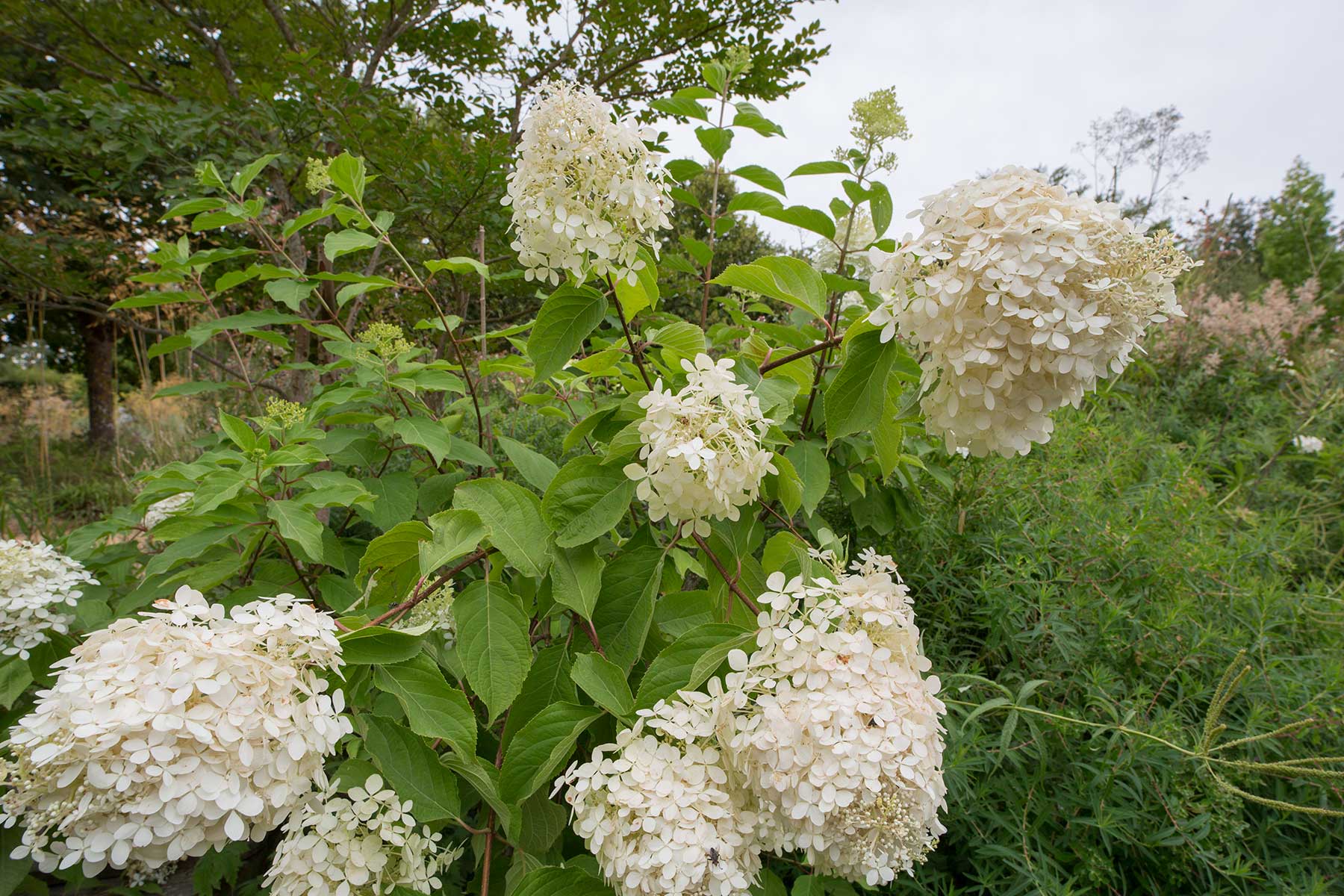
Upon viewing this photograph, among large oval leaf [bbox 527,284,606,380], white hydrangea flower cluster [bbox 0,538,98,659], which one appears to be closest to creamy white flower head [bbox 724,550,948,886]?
large oval leaf [bbox 527,284,606,380]

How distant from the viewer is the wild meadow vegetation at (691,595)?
2.72 ft

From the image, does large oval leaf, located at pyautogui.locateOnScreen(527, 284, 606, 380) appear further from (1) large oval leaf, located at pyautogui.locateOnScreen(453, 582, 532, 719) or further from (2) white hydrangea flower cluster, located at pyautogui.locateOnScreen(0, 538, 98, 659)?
(2) white hydrangea flower cluster, located at pyautogui.locateOnScreen(0, 538, 98, 659)

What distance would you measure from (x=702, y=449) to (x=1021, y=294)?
47 centimetres

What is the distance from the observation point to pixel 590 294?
1.26 metres

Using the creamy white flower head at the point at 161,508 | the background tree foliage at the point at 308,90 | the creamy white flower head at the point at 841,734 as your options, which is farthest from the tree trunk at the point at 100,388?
the creamy white flower head at the point at 841,734

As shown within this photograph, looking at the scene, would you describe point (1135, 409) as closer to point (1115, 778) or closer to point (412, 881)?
point (1115, 778)

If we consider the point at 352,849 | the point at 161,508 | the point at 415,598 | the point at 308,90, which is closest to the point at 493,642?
the point at 415,598

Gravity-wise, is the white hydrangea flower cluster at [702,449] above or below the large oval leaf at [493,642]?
above

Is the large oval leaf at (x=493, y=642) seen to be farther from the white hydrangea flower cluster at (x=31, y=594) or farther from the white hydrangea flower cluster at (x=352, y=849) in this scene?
the white hydrangea flower cluster at (x=31, y=594)

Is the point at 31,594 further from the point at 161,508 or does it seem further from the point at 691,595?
the point at 691,595

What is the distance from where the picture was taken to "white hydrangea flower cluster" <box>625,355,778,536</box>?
0.94 metres

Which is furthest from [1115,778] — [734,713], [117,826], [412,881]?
[117,826]

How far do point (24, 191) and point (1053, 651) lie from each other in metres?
9.48

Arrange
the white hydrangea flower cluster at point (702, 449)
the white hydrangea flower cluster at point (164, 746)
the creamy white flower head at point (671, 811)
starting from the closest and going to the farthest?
the white hydrangea flower cluster at point (164, 746) → the creamy white flower head at point (671, 811) → the white hydrangea flower cluster at point (702, 449)
